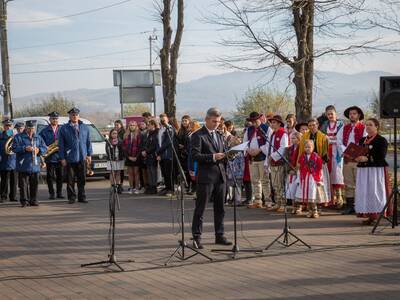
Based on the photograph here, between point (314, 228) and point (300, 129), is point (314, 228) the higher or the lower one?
the lower one

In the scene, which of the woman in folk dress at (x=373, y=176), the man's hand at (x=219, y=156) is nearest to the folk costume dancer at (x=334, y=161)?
the woman in folk dress at (x=373, y=176)

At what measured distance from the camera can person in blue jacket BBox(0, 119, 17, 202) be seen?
18.1 m

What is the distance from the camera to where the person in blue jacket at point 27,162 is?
16844mm

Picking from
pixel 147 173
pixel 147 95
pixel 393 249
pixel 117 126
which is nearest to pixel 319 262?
pixel 393 249

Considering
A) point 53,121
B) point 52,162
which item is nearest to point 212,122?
point 52,162

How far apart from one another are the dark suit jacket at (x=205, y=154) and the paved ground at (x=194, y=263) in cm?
107

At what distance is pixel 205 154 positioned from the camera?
1038cm

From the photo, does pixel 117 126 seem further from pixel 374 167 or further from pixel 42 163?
pixel 374 167

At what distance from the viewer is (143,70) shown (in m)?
28.5

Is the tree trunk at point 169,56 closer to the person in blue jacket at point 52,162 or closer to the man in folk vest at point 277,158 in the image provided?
the person in blue jacket at point 52,162

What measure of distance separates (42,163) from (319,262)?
9793 mm

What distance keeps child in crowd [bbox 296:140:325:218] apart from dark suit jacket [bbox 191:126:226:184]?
11.0 ft

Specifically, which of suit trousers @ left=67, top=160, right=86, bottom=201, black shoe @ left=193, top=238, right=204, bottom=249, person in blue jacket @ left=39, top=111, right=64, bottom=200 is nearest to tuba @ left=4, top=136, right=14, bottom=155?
person in blue jacket @ left=39, top=111, right=64, bottom=200

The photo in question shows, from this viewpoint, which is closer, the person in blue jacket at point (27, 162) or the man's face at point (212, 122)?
the man's face at point (212, 122)
